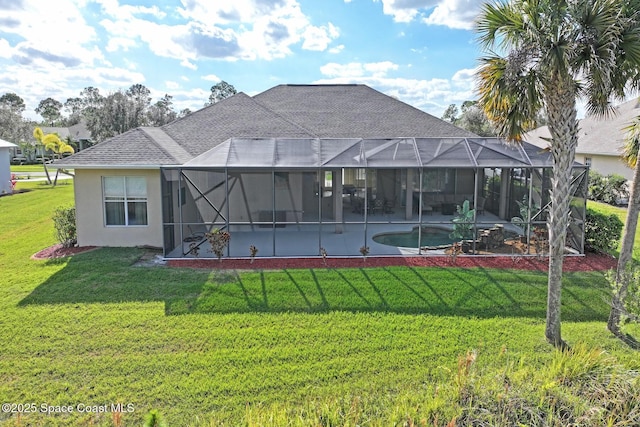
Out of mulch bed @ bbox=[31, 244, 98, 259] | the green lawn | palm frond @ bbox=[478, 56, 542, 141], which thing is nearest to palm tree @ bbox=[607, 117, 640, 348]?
the green lawn

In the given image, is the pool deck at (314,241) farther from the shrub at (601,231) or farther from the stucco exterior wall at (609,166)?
the stucco exterior wall at (609,166)

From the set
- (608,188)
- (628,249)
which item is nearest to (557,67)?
Result: (628,249)

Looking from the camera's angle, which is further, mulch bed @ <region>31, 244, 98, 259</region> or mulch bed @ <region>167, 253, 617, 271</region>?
mulch bed @ <region>31, 244, 98, 259</region>

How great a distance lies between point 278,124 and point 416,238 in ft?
24.2

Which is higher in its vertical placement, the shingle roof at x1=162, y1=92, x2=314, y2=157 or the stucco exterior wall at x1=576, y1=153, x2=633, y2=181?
the shingle roof at x1=162, y1=92, x2=314, y2=157

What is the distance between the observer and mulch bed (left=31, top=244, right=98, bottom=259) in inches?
497

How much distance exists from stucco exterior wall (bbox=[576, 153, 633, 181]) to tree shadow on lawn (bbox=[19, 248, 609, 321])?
1651 cm

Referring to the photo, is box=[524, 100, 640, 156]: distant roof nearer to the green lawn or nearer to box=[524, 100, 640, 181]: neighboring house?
box=[524, 100, 640, 181]: neighboring house

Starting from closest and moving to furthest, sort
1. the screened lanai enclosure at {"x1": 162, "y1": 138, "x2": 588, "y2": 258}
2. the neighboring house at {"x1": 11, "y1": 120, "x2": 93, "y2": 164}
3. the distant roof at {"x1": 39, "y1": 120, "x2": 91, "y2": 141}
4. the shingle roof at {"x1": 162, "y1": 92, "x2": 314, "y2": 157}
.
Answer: the screened lanai enclosure at {"x1": 162, "y1": 138, "x2": 588, "y2": 258} → the shingle roof at {"x1": 162, "y1": 92, "x2": 314, "y2": 157} → the neighboring house at {"x1": 11, "y1": 120, "x2": 93, "y2": 164} → the distant roof at {"x1": 39, "y1": 120, "x2": 91, "y2": 141}

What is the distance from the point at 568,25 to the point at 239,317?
754cm

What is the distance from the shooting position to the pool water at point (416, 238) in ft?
47.0

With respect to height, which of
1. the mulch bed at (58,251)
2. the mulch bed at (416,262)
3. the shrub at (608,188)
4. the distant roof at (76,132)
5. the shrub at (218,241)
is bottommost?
the mulch bed at (416,262)

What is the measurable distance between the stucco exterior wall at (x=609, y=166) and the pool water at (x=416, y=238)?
13777 mm

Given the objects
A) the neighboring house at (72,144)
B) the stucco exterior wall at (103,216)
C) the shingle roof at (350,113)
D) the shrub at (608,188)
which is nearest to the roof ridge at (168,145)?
the stucco exterior wall at (103,216)
